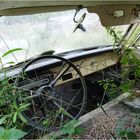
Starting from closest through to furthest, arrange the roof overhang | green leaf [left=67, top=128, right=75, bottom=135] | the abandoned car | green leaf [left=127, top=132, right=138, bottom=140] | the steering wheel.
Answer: the roof overhang < green leaf [left=127, top=132, right=138, bottom=140] < the abandoned car < green leaf [left=67, top=128, right=75, bottom=135] < the steering wheel

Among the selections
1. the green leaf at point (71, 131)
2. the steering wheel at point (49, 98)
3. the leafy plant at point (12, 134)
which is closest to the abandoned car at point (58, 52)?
the steering wheel at point (49, 98)

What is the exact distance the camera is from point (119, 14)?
9.36ft

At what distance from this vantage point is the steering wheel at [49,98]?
3.10 meters

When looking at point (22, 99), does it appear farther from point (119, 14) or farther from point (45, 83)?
point (119, 14)

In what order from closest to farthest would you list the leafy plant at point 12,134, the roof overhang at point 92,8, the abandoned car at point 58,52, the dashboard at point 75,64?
the leafy plant at point 12,134 → the roof overhang at point 92,8 → the abandoned car at point 58,52 → the dashboard at point 75,64

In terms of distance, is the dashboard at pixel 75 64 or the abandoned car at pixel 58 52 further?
the dashboard at pixel 75 64

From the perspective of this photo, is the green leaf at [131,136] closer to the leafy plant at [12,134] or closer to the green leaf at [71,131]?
the green leaf at [71,131]

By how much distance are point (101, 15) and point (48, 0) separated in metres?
0.69

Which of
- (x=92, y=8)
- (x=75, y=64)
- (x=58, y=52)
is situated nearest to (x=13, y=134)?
(x=92, y=8)

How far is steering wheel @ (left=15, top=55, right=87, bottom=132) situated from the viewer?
3.10 m

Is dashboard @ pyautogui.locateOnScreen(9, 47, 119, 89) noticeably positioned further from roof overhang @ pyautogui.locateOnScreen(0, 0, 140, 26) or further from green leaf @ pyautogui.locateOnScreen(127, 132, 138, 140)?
green leaf @ pyautogui.locateOnScreen(127, 132, 138, 140)

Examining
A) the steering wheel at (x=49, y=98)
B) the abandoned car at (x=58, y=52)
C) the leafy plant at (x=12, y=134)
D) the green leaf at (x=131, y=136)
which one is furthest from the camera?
the steering wheel at (x=49, y=98)

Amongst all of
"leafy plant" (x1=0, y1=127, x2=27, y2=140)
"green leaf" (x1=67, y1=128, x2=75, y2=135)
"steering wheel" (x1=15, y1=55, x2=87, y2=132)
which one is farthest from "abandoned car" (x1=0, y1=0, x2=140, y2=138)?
"leafy plant" (x1=0, y1=127, x2=27, y2=140)

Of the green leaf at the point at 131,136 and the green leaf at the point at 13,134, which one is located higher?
the green leaf at the point at 13,134
